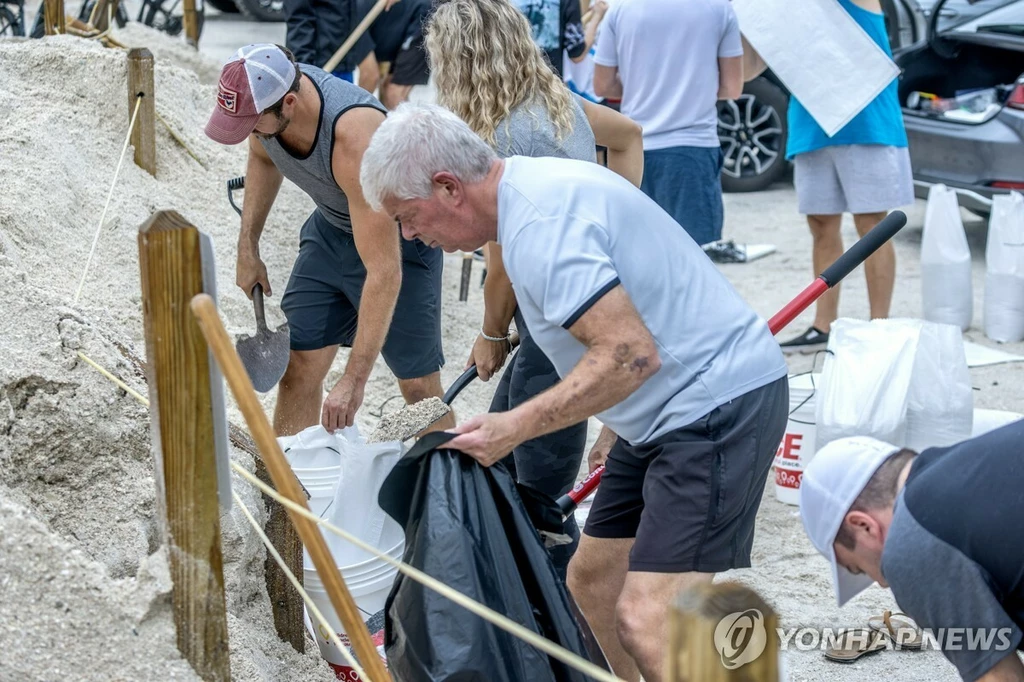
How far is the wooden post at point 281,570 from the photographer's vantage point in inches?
109

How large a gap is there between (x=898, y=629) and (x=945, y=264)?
2.79 meters

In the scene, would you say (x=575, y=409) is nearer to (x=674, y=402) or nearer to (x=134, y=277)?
(x=674, y=402)

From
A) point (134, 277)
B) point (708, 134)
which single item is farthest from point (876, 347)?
point (134, 277)

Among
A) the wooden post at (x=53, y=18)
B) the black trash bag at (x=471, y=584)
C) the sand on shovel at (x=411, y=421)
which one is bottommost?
the sand on shovel at (x=411, y=421)

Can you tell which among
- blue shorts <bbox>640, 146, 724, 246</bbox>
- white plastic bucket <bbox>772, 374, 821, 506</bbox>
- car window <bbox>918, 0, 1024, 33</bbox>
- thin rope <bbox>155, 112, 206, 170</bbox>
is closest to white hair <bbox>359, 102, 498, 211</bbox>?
white plastic bucket <bbox>772, 374, 821, 506</bbox>

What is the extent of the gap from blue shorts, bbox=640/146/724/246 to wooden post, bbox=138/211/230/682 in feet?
10.7

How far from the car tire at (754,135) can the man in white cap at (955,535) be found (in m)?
6.13

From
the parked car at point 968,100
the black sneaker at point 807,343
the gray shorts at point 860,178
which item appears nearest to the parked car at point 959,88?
the parked car at point 968,100

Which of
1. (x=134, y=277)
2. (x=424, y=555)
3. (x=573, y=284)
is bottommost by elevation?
(x=134, y=277)

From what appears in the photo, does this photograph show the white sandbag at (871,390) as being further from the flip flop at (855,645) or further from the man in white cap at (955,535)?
the man in white cap at (955,535)

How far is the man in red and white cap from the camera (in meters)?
3.08

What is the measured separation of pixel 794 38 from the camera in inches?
198

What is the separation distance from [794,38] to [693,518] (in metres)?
3.39

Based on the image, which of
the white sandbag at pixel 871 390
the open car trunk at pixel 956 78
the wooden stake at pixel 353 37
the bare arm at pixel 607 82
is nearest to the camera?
the white sandbag at pixel 871 390
